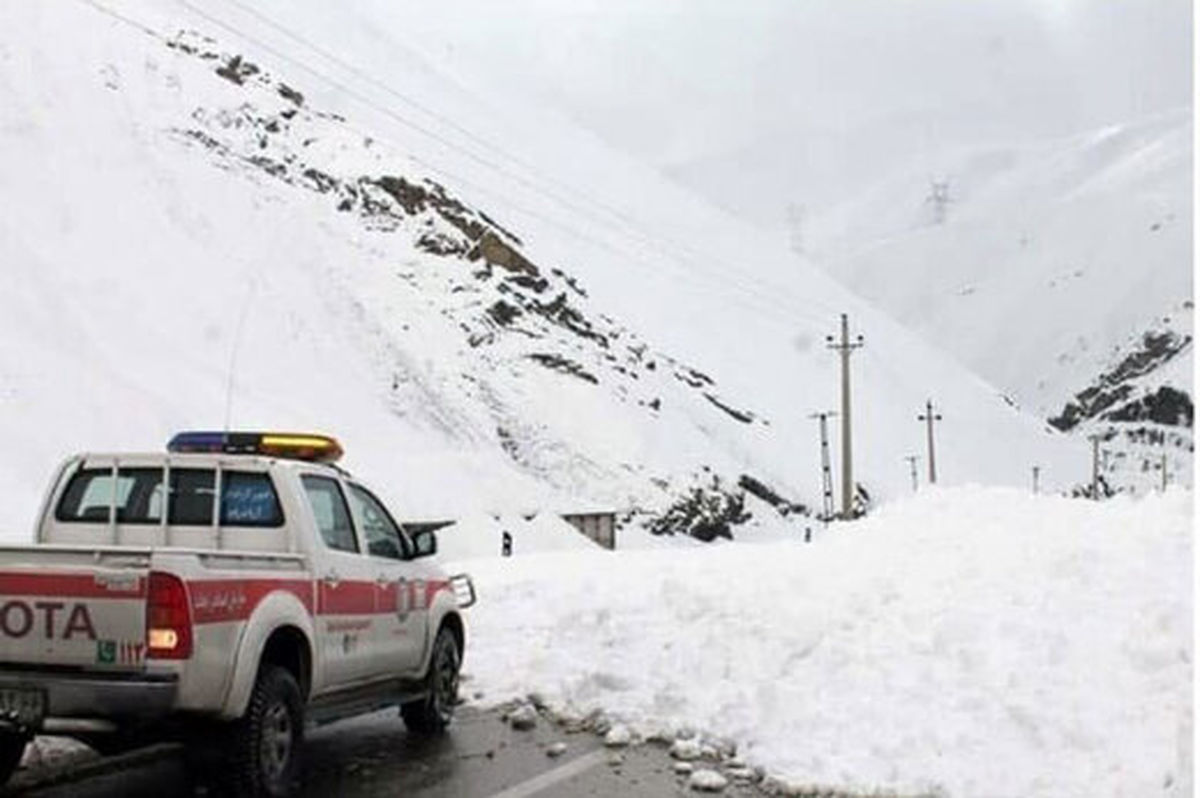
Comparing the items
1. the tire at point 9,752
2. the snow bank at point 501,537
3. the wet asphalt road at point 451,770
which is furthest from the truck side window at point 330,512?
the snow bank at point 501,537

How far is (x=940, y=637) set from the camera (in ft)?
→ 34.4

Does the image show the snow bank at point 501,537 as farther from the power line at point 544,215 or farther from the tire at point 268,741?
the power line at point 544,215

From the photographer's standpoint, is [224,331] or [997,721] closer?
[997,721]

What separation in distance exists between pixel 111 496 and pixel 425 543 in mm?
2191

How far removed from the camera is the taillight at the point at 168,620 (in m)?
6.80

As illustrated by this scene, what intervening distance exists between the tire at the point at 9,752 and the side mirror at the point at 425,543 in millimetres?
2946

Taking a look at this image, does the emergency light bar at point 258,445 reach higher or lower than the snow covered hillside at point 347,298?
lower

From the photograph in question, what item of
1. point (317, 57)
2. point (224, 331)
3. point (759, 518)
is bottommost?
point (759, 518)

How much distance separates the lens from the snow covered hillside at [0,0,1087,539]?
42531 millimetres

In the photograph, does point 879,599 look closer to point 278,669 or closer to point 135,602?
point 278,669

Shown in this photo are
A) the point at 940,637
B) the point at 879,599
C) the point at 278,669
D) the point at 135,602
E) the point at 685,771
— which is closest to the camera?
the point at 135,602

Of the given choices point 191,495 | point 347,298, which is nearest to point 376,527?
point 191,495

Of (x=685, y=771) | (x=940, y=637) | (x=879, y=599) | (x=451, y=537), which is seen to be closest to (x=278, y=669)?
(x=685, y=771)

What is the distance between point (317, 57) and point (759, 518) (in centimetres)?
4716
